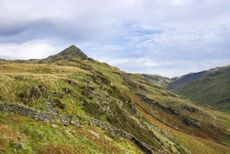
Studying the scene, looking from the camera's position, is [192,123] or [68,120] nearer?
[68,120]

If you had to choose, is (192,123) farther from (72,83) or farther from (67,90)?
(67,90)

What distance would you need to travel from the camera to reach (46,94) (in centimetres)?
6288

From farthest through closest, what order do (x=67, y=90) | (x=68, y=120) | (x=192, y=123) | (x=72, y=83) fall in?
(x=192, y=123) < (x=72, y=83) < (x=67, y=90) < (x=68, y=120)

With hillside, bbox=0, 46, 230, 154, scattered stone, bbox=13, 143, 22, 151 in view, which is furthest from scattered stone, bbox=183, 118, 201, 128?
scattered stone, bbox=13, 143, 22, 151

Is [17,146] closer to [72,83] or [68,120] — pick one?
[68,120]

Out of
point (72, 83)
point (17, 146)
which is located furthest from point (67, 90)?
point (17, 146)

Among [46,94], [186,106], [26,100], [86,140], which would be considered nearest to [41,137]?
[86,140]

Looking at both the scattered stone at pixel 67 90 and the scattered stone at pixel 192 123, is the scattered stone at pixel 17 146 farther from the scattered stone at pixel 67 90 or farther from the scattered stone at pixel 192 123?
the scattered stone at pixel 192 123

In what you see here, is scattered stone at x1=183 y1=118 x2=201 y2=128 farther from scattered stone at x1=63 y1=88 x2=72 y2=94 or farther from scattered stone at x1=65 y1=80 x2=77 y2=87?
scattered stone at x1=63 y1=88 x2=72 y2=94

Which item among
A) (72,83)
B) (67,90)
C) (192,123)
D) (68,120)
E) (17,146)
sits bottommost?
(192,123)

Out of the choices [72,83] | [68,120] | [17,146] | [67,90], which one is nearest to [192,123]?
[72,83]

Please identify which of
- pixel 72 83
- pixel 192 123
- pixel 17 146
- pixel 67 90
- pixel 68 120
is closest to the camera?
pixel 17 146

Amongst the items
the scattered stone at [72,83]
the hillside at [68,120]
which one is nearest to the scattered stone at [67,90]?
the hillside at [68,120]

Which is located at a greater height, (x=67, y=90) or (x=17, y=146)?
(x=67, y=90)
